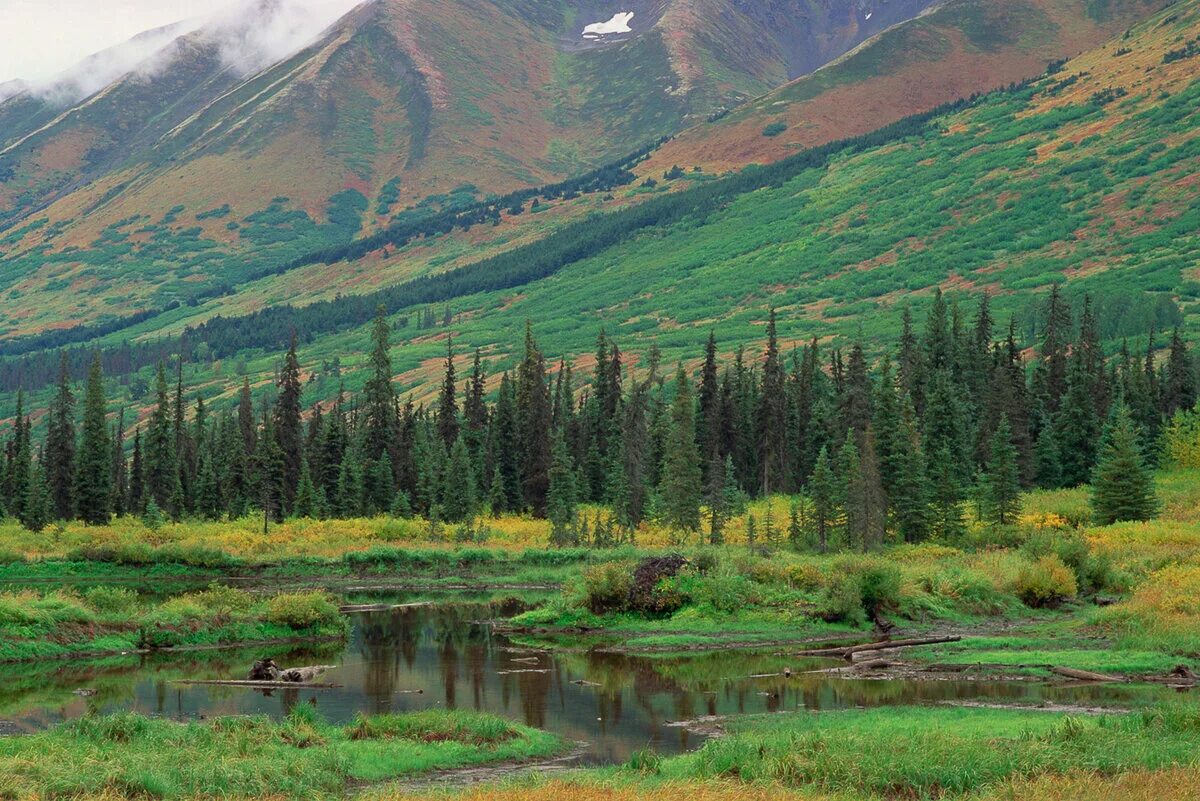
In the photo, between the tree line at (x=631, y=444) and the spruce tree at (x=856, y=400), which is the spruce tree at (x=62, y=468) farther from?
the spruce tree at (x=856, y=400)

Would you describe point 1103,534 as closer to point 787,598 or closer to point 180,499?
point 787,598

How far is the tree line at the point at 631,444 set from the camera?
10312cm

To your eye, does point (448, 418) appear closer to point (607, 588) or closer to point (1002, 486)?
point (1002, 486)

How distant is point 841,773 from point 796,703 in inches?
559

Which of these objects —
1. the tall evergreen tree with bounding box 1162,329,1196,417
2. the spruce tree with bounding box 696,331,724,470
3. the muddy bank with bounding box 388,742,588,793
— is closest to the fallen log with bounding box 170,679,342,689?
the muddy bank with bounding box 388,742,588,793

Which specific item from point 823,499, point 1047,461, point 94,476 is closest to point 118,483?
point 94,476

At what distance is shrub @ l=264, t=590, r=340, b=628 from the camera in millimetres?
58781

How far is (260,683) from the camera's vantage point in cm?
4594

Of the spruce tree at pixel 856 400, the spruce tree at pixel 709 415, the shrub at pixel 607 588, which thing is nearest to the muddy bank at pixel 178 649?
the shrub at pixel 607 588

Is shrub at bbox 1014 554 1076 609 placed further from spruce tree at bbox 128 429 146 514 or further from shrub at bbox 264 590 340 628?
spruce tree at bbox 128 429 146 514

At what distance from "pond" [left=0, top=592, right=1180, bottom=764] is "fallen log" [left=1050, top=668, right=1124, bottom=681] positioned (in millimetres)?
913

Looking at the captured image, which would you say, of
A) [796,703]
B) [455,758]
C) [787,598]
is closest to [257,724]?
[455,758]

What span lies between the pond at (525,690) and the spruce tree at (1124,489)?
38100 millimetres

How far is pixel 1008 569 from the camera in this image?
6619 cm
